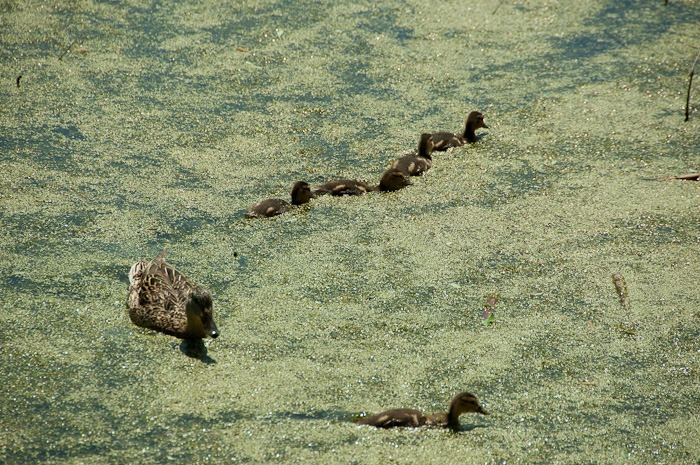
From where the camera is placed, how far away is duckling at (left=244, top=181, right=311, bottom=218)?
148 inches

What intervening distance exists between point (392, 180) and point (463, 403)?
66.4 inches

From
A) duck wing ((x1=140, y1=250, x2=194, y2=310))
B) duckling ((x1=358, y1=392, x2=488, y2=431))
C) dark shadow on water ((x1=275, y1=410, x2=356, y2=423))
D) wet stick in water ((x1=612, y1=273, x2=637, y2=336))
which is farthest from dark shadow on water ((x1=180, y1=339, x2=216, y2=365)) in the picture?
wet stick in water ((x1=612, y1=273, x2=637, y2=336))

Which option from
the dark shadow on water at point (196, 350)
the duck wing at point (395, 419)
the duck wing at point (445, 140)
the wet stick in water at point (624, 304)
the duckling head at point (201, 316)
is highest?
the duck wing at point (445, 140)

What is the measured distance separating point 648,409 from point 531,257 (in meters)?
1.00

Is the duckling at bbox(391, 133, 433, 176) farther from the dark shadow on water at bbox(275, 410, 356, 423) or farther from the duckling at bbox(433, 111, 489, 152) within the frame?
the dark shadow on water at bbox(275, 410, 356, 423)

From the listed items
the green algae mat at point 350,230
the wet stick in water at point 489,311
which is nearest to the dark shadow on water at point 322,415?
the green algae mat at point 350,230

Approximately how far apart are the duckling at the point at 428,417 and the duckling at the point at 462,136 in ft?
6.83

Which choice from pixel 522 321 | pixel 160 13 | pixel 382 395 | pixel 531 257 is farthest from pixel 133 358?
pixel 160 13

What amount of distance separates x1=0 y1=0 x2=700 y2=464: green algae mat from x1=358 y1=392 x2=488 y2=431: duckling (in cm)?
3

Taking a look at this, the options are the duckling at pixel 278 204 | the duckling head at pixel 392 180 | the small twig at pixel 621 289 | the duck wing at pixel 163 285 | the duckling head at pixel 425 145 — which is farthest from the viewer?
the duckling head at pixel 425 145

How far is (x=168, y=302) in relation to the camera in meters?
3.13

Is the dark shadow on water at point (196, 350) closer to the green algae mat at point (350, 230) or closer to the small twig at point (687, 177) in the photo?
the green algae mat at point (350, 230)

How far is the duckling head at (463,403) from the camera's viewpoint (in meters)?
2.54

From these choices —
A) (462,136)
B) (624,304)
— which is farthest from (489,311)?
(462,136)
